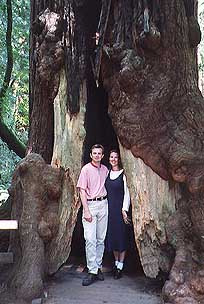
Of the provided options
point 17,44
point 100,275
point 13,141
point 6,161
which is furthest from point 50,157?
point 6,161

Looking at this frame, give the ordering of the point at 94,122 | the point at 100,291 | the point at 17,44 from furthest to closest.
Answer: the point at 17,44
the point at 94,122
the point at 100,291

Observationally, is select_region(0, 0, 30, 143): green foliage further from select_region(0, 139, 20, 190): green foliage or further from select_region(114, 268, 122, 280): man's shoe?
select_region(114, 268, 122, 280): man's shoe

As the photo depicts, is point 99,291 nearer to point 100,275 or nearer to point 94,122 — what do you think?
point 100,275

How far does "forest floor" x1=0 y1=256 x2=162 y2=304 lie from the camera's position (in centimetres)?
453

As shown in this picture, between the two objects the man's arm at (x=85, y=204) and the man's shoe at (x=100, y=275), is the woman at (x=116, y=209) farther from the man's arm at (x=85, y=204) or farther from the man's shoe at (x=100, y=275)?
the man's arm at (x=85, y=204)

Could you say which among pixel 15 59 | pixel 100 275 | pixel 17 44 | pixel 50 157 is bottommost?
pixel 100 275

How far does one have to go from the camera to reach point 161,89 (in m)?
5.03

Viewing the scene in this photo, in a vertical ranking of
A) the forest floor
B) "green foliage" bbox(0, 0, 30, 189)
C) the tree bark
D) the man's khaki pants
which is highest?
"green foliage" bbox(0, 0, 30, 189)

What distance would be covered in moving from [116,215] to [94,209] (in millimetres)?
405

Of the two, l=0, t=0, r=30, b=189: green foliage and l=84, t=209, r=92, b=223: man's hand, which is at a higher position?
l=0, t=0, r=30, b=189: green foliage

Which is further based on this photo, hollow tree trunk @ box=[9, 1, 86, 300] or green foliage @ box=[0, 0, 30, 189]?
green foliage @ box=[0, 0, 30, 189]

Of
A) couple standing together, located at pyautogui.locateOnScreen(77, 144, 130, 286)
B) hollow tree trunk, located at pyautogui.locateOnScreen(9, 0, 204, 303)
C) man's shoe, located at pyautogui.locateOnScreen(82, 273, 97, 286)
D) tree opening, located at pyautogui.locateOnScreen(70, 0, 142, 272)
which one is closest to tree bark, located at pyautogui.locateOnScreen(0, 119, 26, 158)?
tree opening, located at pyautogui.locateOnScreen(70, 0, 142, 272)

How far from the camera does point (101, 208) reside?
5.14 m

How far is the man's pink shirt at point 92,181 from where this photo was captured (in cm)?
499
